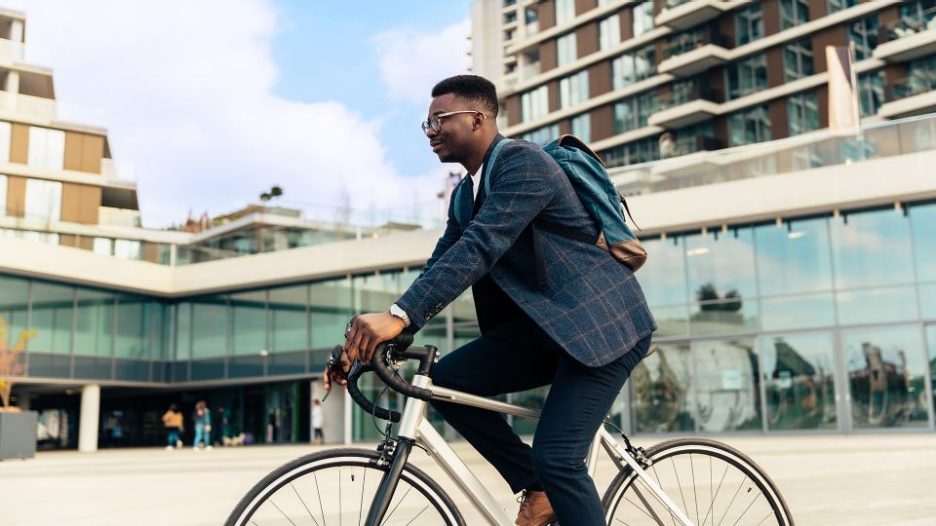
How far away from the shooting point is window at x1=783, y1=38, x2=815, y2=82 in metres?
40.3

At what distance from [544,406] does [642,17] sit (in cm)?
4530

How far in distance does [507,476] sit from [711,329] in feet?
68.0

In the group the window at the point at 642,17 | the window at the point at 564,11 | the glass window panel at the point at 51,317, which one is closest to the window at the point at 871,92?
the window at the point at 642,17

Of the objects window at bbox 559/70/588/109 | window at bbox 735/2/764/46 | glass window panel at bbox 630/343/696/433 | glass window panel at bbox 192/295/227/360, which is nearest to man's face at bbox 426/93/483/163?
glass window panel at bbox 630/343/696/433

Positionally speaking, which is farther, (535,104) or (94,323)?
(535,104)

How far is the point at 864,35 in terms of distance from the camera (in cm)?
3841

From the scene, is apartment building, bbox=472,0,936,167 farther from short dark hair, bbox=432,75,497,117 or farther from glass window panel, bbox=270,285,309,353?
short dark hair, bbox=432,75,497,117

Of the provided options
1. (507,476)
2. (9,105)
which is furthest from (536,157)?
(9,105)

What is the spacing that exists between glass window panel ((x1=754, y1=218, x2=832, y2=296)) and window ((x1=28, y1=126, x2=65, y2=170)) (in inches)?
1387

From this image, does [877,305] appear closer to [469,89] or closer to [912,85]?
[912,85]

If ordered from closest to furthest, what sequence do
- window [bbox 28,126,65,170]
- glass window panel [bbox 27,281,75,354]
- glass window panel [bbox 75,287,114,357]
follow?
1. glass window panel [bbox 27,281,75,354]
2. glass window panel [bbox 75,287,114,357]
3. window [bbox 28,126,65,170]

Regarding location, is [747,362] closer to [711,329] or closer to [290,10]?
[711,329]

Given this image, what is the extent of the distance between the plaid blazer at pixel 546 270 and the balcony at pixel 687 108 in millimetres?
41422

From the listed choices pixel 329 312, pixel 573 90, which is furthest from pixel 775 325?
pixel 573 90
